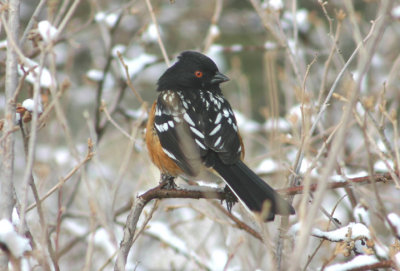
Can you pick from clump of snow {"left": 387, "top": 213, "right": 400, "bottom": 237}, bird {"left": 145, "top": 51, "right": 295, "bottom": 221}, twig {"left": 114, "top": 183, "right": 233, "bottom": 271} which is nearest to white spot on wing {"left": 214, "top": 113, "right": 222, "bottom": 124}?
bird {"left": 145, "top": 51, "right": 295, "bottom": 221}

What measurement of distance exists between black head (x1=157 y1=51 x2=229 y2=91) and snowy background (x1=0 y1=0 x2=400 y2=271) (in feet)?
0.56

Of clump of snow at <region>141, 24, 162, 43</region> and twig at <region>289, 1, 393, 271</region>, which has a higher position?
clump of snow at <region>141, 24, 162, 43</region>

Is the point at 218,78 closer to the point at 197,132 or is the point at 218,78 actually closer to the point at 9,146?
the point at 197,132

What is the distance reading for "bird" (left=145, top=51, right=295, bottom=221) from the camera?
254 centimetres

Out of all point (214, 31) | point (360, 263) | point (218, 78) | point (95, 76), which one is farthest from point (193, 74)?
point (360, 263)

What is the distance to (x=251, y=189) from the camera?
2.36m

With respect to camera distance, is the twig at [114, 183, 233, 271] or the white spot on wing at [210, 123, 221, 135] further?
the white spot on wing at [210, 123, 221, 135]

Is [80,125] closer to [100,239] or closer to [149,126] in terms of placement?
[100,239]

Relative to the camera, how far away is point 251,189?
2363 millimetres

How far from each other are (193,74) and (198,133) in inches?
27.9

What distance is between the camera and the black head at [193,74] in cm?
351

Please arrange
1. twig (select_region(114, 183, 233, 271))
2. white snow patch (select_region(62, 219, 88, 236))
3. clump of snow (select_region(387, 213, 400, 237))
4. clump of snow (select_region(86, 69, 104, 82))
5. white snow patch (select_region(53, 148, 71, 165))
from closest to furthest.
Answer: clump of snow (select_region(387, 213, 400, 237)) → twig (select_region(114, 183, 233, 271)) → clump of snow (select_region(86, 69, 104, 82)) → white snow patch (select_region(62, 219, 88, 236)) → white snow patch (select_region(53, 148, 71, 165))

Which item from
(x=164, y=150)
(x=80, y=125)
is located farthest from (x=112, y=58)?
(x=80, y=125)

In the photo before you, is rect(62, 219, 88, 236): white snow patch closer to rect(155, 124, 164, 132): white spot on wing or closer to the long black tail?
rect(155, 124, 164, 132): white spot on wing
